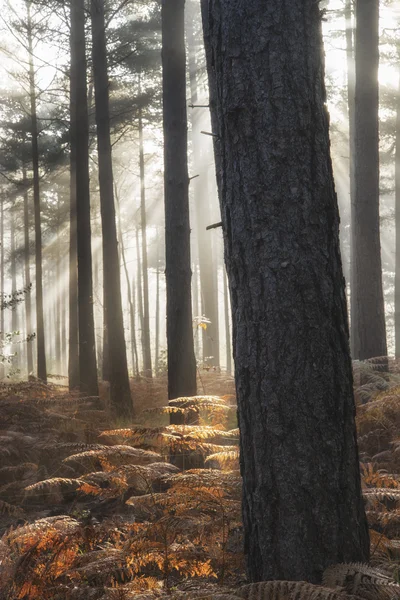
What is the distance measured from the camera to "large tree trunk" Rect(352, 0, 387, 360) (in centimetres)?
907

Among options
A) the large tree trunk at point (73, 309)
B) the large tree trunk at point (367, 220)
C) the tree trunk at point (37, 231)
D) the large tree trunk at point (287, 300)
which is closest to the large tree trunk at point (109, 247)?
the large tree trunk at point (73, 309)

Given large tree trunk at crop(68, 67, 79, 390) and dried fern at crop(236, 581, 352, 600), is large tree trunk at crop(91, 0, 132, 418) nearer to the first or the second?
large tree trunk at crop(68, 67, 79, 390)

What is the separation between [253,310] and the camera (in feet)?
8.45

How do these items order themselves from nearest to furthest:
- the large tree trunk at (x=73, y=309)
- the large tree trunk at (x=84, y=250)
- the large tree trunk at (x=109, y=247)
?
the large tree trunk at (x=109, y=247) < the large tree trunk at (x=84, y=250) < the large tree trunk at (x=73, y=309)

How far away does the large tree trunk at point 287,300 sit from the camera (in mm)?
2459

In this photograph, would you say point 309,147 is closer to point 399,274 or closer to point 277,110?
point 277,110

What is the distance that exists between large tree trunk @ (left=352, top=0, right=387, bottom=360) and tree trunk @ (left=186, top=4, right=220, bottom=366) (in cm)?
1093

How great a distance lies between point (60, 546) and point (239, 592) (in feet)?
3.92

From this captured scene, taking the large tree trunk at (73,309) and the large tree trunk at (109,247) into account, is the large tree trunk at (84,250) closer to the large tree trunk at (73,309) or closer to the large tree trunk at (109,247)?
the large tree trunk at (109,247)

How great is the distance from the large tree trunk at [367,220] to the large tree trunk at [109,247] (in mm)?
4565

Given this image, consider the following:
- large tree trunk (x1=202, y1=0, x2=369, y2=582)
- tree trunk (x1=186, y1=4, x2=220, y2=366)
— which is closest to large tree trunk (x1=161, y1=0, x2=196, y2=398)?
large tree trunk (x1=202, y1=0, x2=369, y2=582)

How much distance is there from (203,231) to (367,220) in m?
12.5

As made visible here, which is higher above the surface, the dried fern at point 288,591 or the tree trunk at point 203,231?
the tree trunk at point 203,231

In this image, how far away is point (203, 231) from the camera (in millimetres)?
21297
